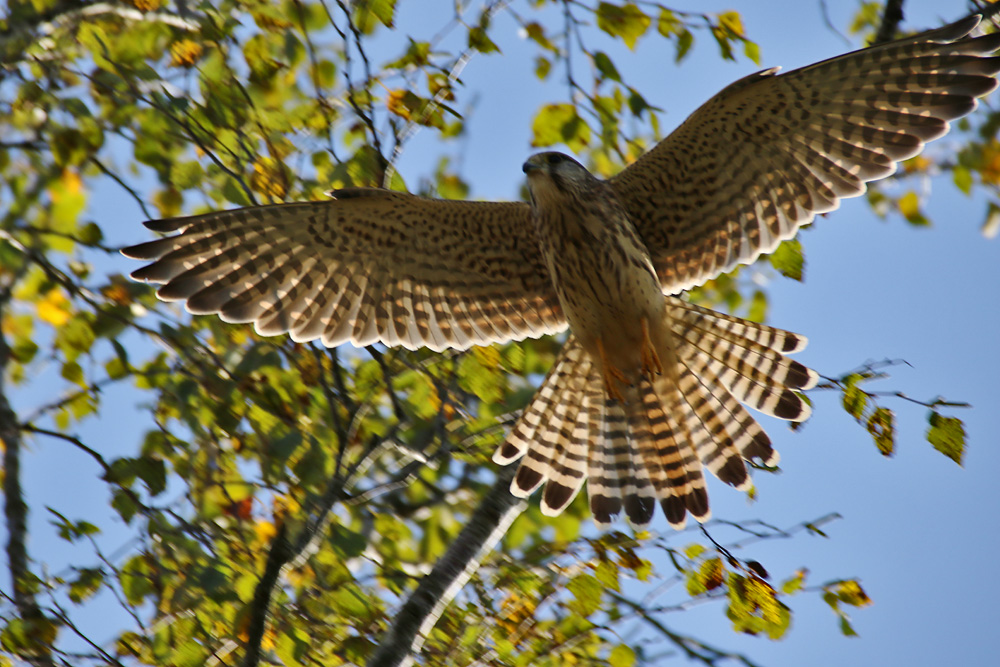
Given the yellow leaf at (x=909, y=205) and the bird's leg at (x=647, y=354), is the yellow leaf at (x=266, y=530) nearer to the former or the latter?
the bird's leg at (x=647, y=354)

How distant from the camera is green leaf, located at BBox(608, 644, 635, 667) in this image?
11.4 ft

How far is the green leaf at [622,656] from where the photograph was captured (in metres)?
3.48

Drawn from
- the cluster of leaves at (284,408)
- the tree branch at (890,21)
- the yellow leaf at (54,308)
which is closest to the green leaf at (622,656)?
the cluster of leaves at (284,408)

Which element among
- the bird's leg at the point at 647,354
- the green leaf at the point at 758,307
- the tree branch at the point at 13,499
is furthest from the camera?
the green leaf at the point at 758,307

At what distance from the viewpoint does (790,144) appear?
419 centimetres

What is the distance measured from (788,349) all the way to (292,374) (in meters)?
2.43

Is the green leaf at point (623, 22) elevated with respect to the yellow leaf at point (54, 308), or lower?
elevated

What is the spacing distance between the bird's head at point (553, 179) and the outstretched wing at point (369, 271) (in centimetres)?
23

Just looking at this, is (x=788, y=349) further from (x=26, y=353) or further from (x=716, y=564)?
(x=26, y=353)

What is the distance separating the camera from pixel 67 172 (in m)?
6.21

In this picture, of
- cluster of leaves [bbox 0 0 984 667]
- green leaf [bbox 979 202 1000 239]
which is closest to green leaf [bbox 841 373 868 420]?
cluster of leaves [bbox 0 0 984 667]

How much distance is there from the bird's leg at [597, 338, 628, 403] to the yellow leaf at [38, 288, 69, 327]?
3122mm

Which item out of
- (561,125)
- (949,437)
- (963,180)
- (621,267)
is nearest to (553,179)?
(561,125)

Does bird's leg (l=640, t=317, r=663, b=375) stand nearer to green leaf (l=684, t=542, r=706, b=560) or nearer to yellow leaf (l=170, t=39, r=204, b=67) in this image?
green leaf (l=684, t=542, r=706, b=560)
